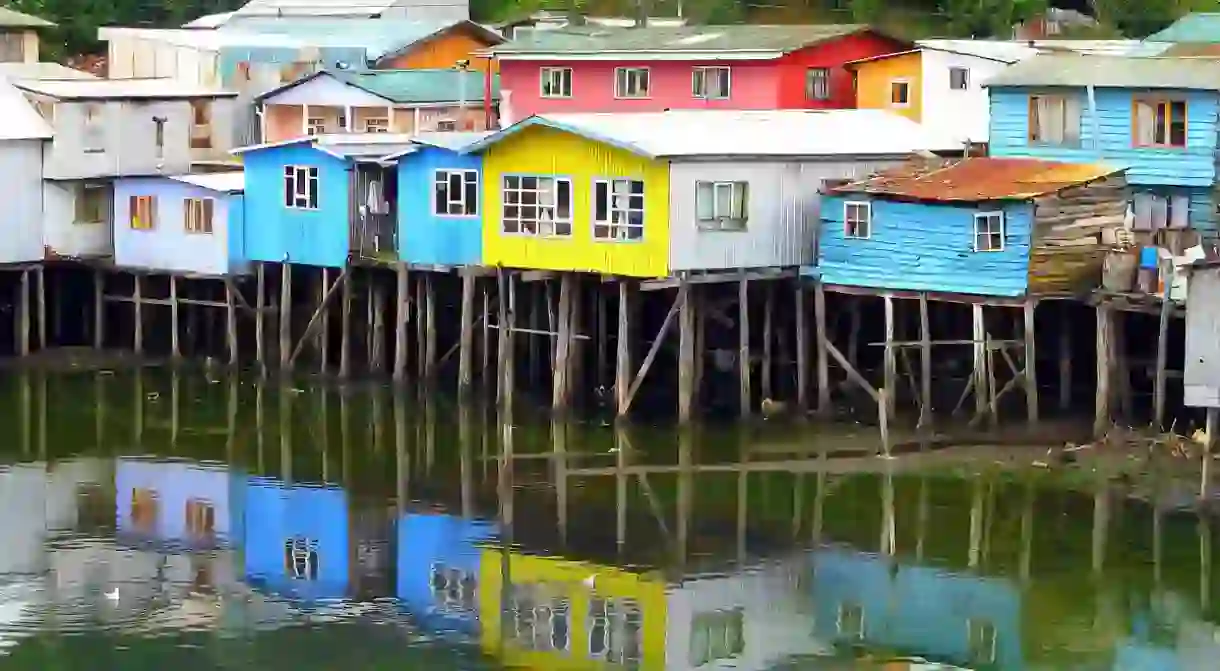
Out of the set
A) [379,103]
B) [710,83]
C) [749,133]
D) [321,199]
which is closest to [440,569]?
[749,133]

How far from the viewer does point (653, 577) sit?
3117 cm

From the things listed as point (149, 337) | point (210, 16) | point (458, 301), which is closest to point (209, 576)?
point (458, 301)

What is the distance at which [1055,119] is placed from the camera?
41.7 metres

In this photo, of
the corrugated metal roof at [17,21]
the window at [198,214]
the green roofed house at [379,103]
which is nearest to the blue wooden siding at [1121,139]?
the green roofed house at [379,103]

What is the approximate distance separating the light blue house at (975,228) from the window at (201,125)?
55.3 feet

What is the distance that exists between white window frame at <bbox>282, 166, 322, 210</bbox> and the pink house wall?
7.17 m

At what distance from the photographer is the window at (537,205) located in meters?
41.8

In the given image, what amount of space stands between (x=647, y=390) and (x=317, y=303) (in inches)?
295

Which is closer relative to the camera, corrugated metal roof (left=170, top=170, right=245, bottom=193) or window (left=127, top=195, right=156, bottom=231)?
corrugated metal roof (left=170, top=170, right=245, bottom=193)

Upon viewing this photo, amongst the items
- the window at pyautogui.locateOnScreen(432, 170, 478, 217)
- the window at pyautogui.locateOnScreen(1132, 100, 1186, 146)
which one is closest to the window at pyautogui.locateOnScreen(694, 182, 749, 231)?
Result: the window at pyautogui.locateOnScreen(432, 170, 478, 217)

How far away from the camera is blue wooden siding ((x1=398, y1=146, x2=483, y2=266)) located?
4350cm

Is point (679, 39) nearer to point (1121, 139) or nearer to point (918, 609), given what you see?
point (1121, 139)

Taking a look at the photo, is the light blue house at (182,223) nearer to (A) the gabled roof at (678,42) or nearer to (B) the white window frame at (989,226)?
(A) the gabled roof at (678,42)

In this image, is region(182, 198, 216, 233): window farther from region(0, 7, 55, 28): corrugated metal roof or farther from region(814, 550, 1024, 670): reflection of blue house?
region(814, 550, 1024, 670): reflection of blue house
